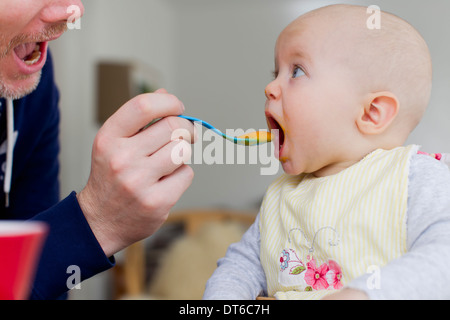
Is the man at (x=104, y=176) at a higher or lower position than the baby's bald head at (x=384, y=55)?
lower

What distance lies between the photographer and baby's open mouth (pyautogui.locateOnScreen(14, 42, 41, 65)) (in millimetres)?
967

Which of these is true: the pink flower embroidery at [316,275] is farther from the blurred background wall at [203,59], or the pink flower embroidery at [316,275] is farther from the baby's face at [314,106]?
the blurred background wall at [203,59]

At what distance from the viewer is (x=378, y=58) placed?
28.1 inches

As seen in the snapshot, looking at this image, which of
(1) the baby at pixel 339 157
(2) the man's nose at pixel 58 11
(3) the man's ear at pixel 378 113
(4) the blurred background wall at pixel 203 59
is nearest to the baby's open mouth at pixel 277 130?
(1) the baby at pixel 339 157

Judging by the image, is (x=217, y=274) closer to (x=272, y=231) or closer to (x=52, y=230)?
(x=272, y=231)

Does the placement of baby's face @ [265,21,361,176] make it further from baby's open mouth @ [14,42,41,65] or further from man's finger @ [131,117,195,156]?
baby's open mouth @ [14,42,41,65]

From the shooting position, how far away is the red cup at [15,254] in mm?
301

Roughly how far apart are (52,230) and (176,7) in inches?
176

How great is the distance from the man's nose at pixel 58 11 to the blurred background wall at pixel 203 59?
198cm

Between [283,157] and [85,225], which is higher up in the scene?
[283,157]

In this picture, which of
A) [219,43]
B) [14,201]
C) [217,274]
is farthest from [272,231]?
[219,43]

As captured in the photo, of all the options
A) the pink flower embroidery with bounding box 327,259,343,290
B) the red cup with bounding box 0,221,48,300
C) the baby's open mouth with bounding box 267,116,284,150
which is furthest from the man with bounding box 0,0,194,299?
the red cup with bounding box 0,221,48,300

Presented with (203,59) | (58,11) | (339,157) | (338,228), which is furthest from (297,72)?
(203,59)

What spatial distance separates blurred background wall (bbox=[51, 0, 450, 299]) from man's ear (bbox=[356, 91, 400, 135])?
7.41ft
